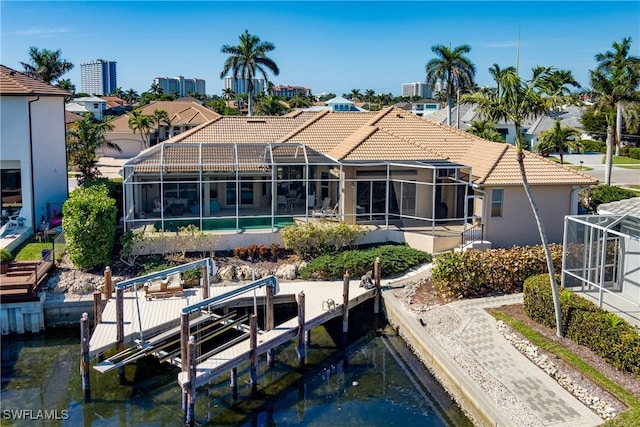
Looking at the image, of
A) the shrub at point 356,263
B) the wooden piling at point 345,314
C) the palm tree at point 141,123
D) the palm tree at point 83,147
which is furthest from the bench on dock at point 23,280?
the palm tree at point 141,123

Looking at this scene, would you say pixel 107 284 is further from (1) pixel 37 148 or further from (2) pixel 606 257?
(2) pixel 606 257

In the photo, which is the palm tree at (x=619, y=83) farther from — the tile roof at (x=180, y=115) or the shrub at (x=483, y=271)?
the tile roof at (x=180, y=115)

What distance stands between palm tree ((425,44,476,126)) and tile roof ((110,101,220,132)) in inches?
833

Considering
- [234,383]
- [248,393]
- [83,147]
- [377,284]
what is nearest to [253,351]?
[234,383]

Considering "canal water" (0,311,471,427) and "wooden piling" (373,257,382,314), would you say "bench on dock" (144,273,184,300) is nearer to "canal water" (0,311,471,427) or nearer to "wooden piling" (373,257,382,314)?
"canal water" (0,311,471,427)

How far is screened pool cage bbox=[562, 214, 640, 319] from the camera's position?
1789 centimetres

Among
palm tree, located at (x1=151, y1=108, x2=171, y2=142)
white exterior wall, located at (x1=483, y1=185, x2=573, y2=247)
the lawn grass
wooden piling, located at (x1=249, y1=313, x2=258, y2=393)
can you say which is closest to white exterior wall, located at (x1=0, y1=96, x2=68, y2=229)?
wooden piling, located at (x1=249, y1=313, x2=258, y2=393)

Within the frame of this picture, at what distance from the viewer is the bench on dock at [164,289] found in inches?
828

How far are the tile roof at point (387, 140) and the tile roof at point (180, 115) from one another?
25.9 m

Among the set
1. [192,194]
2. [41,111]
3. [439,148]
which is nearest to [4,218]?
[41,111]

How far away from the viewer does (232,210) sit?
2908 cm

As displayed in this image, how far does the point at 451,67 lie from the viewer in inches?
1916

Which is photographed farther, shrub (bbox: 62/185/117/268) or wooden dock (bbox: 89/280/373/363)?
shrub (bbox: 62/185/117/268)

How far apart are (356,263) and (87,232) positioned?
9.72m
